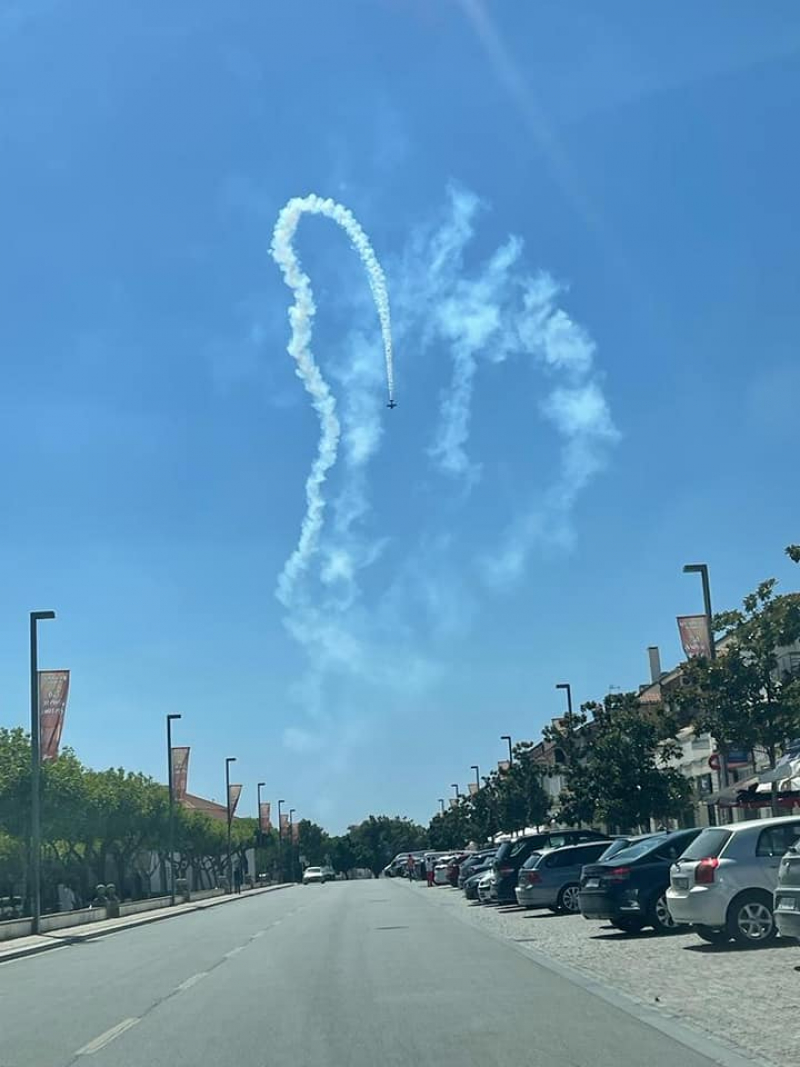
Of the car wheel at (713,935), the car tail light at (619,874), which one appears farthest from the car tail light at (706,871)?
the car tail light at (619,874)

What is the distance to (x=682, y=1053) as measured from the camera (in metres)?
10.1

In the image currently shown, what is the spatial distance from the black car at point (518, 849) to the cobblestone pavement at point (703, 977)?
842 centimetres

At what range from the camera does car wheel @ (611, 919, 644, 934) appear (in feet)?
68.1

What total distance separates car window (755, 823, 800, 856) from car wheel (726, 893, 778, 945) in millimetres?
563

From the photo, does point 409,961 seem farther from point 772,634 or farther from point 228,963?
point 772,634

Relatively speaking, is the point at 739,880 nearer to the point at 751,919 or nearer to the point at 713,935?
the point at 751,919

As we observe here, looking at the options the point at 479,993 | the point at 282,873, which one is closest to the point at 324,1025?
the point at 479,993

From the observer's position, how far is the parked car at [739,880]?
1650cm

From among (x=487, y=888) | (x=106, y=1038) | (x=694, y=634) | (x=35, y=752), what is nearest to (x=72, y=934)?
(x=35, y=752)

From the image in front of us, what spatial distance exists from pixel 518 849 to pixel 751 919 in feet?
54.6

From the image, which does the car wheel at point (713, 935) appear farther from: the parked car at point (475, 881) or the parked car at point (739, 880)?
the parked car at point (475, 881)

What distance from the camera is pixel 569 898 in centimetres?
2862

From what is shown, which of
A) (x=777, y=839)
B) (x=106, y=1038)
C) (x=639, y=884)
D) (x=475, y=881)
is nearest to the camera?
(x=106, y=1038)

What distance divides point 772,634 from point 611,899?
7.68 m
